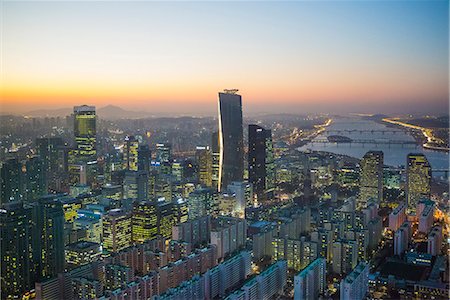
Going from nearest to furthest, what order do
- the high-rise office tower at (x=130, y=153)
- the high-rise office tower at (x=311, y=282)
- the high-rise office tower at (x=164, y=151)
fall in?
the high-rise office tower at (x=311, y=282)
the high-rise office tower at (x=130, y=153)
the high-rise office tower at (x=164, y=151)

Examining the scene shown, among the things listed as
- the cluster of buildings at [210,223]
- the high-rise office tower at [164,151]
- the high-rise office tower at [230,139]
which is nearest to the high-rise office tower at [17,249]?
the cluster of buildings at [210,223]

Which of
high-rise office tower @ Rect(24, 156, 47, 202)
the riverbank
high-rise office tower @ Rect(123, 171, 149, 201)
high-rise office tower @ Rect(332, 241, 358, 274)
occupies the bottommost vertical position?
high-rise office tower @ Rect(332, 241, 358, 274)

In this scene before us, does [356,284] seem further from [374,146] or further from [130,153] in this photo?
[130,153]

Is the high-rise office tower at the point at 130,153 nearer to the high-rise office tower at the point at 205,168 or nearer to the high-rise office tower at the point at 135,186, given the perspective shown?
the high-rise office tower at the point at 205,168

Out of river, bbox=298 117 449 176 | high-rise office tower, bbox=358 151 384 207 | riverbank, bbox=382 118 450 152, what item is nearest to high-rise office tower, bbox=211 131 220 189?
high-rise office tower, bbox=358 151 384 207

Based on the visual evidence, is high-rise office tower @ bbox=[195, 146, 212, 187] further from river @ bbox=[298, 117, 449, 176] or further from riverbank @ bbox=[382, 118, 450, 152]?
riverbank @ bbox=[382, 118, 450, 152]

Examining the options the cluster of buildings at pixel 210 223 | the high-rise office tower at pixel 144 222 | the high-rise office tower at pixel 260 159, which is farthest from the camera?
the high-rise office tower at pixel 260 159

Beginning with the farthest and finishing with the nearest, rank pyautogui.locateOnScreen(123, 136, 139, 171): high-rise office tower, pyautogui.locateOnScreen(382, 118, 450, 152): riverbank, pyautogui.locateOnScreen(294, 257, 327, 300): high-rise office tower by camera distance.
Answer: pyautogui.locateOnScreen(123, 136, 139, 171): high-rise office tower < pyautogui.locateOnScreen(382, 118, 450, 152): riverbank < pyautogui.locateOnScreen(294, 257, 327, 300): high-rise office tower

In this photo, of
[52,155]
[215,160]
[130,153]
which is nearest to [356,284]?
[215,160]
